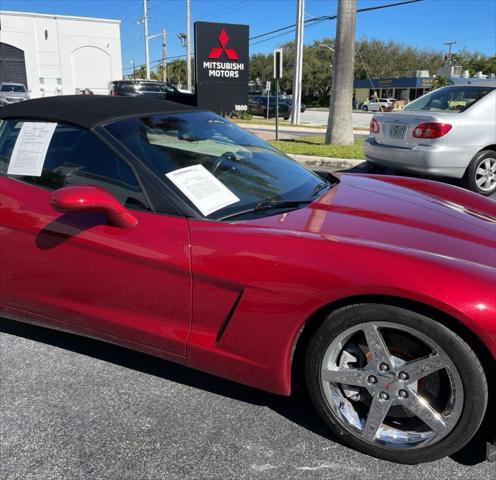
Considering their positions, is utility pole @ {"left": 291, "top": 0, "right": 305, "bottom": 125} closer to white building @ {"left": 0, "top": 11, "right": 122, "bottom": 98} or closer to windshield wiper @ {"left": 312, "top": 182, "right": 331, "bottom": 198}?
windshield wiper @ {"left": 312, "top": 182, "right": 331, "bottom": 198}

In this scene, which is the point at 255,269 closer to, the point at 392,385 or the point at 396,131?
the point at 392,385

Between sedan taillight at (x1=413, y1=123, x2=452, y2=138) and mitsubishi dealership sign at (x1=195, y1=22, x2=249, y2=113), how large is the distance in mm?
7973

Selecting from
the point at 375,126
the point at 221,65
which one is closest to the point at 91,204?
the point at 375,126

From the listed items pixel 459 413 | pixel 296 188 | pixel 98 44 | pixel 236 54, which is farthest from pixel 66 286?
pixel 98 44

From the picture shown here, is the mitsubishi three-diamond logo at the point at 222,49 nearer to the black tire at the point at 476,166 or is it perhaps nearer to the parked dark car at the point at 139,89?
the parked dark car at the point at 139,89

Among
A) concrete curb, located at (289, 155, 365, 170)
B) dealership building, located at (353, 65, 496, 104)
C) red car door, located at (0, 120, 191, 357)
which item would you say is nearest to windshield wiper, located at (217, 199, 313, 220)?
red car door, located at (0, 120, 191, 357)

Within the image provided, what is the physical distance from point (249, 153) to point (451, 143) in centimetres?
429

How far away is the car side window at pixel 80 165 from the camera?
2.33 meters

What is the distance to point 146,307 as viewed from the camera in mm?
2215

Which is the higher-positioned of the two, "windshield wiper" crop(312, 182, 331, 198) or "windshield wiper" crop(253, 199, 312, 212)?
"windshield wiper" crop(312, 182, 331, 198)

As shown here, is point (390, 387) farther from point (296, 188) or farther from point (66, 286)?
point (66, 286)

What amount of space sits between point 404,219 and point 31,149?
76.4 inches

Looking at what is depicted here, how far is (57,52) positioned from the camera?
45812mm

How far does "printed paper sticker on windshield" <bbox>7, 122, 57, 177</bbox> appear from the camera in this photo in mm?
2574
